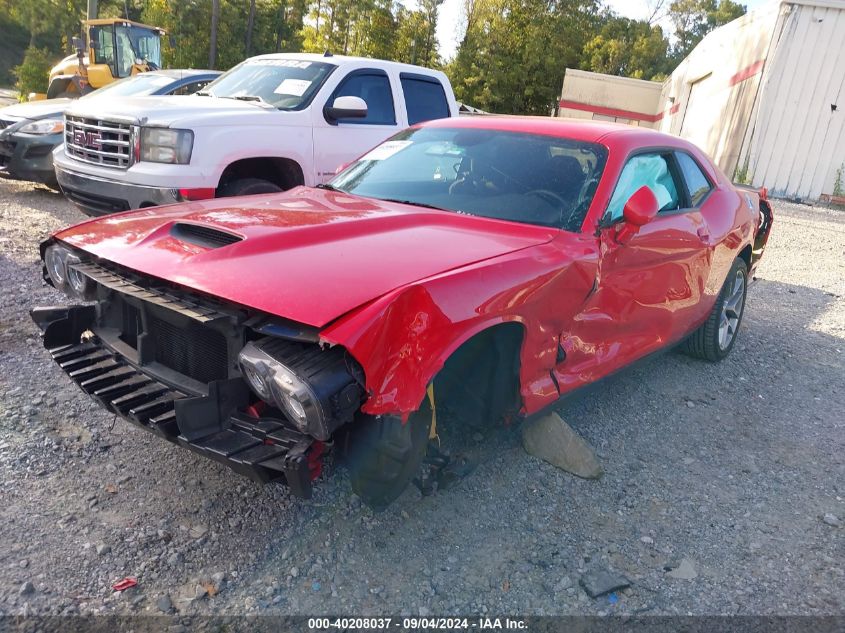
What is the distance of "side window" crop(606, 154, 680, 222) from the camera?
3314 millimetres

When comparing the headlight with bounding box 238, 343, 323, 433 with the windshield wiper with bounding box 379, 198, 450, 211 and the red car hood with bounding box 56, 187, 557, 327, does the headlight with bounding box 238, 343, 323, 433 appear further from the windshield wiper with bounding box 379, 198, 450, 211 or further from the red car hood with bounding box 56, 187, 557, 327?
the windshield wiper with bounding box 379, 198, 450, 211

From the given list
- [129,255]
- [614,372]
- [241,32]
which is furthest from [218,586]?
[241,32]

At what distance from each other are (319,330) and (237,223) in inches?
37.5

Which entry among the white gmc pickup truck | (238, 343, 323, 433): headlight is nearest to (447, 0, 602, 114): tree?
the white gmc pickup truck

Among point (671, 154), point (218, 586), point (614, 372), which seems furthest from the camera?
point (671, 154)

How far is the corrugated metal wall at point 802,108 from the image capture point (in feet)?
44.3

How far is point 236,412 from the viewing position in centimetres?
235

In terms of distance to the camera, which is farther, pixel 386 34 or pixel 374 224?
pixel 386 34

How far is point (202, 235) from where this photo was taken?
2699 mm

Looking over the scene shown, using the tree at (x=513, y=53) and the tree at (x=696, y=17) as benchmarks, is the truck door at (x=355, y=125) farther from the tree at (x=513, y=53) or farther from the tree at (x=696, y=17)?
the tree at (x=696, y=17)

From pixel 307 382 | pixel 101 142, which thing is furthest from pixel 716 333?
pixel 101 142

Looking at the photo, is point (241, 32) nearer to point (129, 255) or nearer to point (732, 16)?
point (129, 255)

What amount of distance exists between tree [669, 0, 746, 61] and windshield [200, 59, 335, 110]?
59072mm

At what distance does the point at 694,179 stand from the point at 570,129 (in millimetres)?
1128
